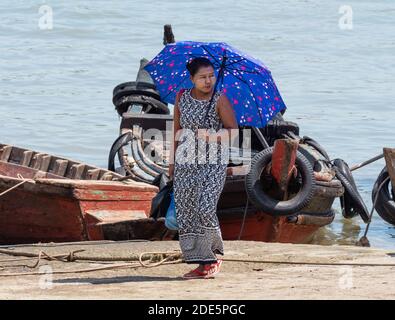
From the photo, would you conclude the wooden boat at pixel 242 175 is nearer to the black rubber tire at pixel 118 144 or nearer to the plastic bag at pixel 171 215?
the black rubber tire at pixel 118 144

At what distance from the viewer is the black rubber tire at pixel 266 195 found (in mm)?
11641

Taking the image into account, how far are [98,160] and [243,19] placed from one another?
52.3 feet

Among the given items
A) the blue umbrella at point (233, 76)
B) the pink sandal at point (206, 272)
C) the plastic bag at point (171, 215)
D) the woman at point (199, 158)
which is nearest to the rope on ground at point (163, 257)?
the plastic bag at point (171, 215)

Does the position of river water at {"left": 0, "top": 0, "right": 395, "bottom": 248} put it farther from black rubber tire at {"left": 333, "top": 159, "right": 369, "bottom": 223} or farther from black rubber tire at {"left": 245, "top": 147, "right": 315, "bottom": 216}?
black rubber tire at {"left": 245, "top": 147, "right": 315, "bottom": 216}

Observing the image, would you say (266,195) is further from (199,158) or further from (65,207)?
(199,158)

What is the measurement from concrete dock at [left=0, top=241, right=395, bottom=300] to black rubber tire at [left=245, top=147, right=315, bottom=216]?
1264 mm

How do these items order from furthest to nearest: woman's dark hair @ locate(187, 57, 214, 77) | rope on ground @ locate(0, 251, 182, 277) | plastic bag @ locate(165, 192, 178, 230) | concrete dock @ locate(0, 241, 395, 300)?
plastic bag @ locate(165, 192, 178, 230) < rope on ground @ locate(0, 251, 182, 277) < woman's dark hair @ locate(187, 57, 214, 77) < concrete dock @ locate(0, 241, 395, 300)

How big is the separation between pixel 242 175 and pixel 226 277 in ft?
12.4

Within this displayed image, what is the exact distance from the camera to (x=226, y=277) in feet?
28.4

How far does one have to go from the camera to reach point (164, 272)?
8961mm

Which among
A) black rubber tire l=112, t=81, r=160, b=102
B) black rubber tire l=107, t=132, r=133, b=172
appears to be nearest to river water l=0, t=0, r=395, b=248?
black rubber tire l=112, t=81, r=160, b=102

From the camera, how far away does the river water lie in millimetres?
23234

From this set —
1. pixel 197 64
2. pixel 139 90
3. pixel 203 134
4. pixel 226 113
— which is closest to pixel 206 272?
pixel 203 134

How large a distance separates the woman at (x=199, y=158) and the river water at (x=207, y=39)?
803cm
